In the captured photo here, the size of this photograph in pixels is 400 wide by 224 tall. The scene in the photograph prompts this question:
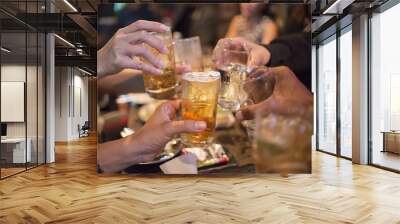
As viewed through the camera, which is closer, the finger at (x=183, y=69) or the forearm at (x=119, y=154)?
the finger at (x=183, y=69)

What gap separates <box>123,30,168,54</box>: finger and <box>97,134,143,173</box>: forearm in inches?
50.1

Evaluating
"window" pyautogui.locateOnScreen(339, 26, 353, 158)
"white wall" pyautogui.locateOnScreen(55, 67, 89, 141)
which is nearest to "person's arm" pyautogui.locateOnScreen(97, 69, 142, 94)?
"window" pyautogui.locateOnScreen(339, 26, 353, 158)

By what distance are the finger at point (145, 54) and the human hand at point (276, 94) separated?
126cm

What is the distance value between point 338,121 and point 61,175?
588 centimetres

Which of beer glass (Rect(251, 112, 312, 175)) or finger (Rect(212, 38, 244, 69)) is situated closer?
finger (Rect(212, 38, 244, 69))

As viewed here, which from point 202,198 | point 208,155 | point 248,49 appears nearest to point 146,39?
point 248,49

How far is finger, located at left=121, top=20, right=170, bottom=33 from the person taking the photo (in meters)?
5.58

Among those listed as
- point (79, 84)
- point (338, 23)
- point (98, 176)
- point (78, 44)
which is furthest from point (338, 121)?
point (79, 84)

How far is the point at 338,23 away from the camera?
25.9 feet

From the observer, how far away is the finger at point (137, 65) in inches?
210

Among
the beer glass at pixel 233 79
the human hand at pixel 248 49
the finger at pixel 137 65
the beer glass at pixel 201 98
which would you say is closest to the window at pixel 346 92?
the human hand at pixel 248 49

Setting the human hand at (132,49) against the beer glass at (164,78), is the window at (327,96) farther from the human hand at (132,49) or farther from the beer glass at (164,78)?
the human hand at (132,49)

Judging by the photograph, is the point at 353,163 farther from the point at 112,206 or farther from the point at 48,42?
the point at 48,42

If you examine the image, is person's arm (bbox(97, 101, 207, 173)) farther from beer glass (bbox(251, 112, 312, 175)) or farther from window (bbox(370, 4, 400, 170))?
window (bbox(370, 4, 400, 170))
